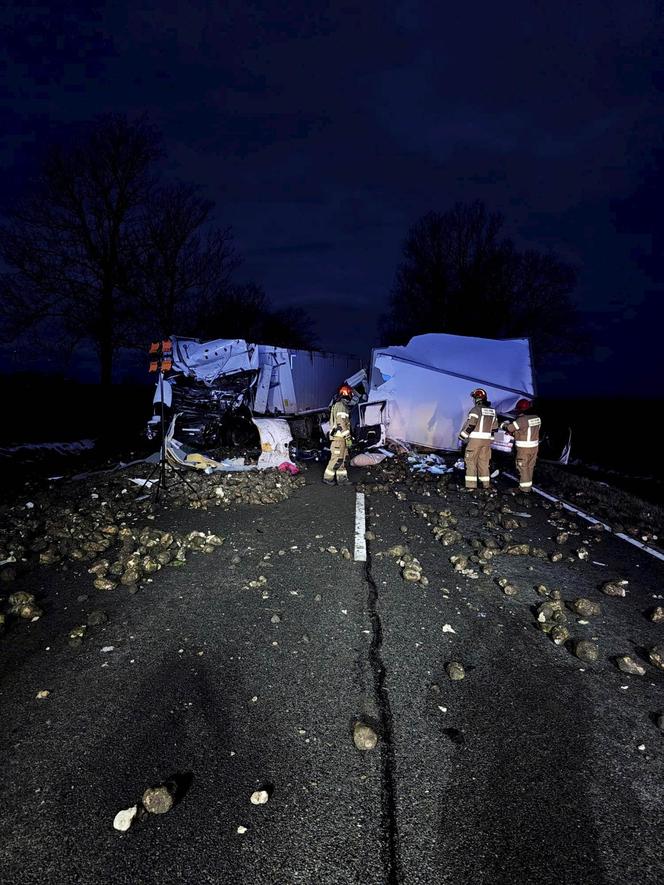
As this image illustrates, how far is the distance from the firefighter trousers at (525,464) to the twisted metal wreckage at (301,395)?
2.93 meters

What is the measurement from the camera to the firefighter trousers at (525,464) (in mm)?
8664

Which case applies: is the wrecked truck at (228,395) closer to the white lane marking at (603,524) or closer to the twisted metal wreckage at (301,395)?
the twisted metal wreckage at (301,395)

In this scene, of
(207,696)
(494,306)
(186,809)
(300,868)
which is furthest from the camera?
(494,306)

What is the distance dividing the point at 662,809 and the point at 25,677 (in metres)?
3.57

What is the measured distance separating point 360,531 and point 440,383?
312 inches

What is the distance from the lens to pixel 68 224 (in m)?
18.0

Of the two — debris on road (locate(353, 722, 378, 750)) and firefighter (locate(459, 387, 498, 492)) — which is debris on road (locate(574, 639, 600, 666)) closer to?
debris on road (locate(353, 722, 378, 750))

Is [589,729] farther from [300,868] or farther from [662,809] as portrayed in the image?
[300,868]

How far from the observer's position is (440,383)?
13.0m

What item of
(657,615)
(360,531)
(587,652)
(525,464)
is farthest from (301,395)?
(587,652)

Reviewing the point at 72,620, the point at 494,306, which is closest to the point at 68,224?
the point at 72,620

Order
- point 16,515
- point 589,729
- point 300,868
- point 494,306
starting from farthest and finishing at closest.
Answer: point 494,306 → point 16,515 → point 589,729 → point 300,868

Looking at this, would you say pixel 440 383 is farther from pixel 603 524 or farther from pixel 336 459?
pixel 603 524

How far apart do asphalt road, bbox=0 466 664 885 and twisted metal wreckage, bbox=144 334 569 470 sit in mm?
6240
